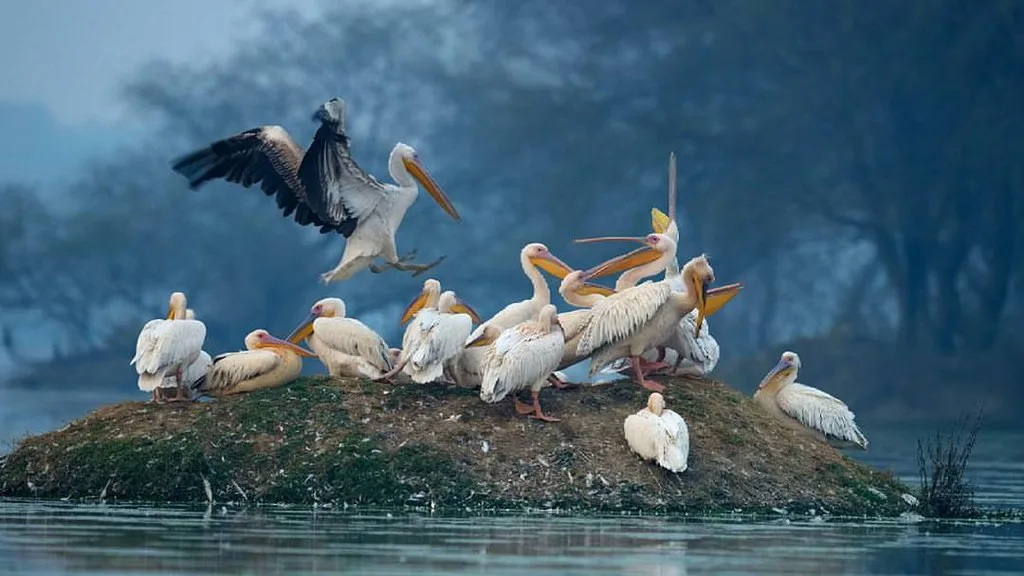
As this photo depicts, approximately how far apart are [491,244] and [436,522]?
1622 inches

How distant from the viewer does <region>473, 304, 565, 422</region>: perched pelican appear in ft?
51.4

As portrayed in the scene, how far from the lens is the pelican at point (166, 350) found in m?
15.9

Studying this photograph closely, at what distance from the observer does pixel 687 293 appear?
54.2ft

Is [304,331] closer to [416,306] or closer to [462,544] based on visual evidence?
[416,306]

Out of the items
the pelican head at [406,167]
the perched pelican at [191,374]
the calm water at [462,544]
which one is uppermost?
the pelican head at [406,167]

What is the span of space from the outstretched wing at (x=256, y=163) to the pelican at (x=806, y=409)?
4.27 m

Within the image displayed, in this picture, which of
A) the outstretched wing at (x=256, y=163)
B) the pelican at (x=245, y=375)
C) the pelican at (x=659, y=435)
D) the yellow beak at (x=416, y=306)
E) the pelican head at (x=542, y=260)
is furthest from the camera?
the outstretched wing at (x=256, y=163)

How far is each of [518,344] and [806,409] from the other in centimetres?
273

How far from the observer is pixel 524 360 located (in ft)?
51.5

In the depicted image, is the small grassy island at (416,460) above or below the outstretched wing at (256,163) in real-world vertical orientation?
below

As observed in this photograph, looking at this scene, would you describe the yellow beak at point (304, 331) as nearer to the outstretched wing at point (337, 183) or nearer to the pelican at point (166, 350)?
the pelican at point (166, 350)

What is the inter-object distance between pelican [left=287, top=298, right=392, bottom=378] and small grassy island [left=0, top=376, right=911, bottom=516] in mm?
522

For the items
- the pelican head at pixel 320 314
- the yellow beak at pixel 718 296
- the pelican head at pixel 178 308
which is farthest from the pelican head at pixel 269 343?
the yellow beak at pixel 718 296

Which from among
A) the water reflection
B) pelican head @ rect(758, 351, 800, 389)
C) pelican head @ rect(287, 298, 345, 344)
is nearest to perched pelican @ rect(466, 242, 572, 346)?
pelican head @ rect(287, 298, 345, 344)
